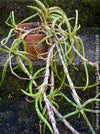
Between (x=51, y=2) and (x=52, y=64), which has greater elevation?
(x=51, y=2)

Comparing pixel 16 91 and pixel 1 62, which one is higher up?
pixel 1 62

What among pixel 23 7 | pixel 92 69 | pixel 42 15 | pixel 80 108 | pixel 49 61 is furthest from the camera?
pixel 23 7

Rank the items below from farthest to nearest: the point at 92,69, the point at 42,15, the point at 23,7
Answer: the point at 23,7 → the point at 92,69 → the point at 42,15

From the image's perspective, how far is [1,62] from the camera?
1036mm

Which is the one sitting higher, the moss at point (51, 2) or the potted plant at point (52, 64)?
the moss at point (51, 2)

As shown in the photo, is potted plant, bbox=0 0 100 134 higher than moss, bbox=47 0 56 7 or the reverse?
the reverse

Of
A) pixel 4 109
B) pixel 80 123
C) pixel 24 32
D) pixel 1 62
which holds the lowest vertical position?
pixel 80 123

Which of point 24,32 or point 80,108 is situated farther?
point 24,32

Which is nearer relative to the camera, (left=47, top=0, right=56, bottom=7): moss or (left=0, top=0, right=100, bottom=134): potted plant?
(left=0, top=0, right=100, bottom=134): potted plant

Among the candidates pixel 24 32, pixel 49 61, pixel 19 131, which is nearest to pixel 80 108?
pixel 49 61

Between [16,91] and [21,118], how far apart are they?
0.17 m

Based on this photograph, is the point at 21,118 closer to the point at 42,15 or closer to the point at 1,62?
the point at 1,62

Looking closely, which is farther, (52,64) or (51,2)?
(51,2)

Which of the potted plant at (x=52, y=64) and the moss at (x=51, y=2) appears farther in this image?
the moss at (x=51, y=2)
